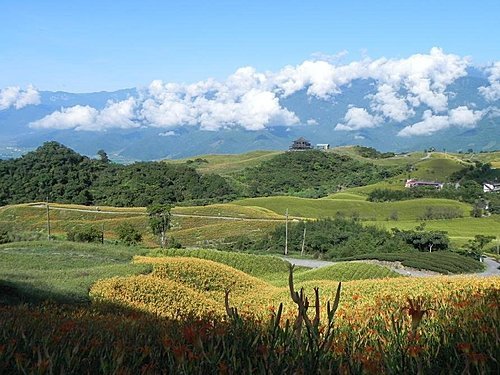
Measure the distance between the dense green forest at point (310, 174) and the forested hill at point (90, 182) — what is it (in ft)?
59.9

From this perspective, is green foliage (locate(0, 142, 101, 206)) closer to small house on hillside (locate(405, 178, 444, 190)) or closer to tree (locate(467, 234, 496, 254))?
tree (locate(467, 234, 496, 254))

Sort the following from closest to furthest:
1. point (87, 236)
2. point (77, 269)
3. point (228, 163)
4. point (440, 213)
Result: point (77, 269) < point (87, 236) < point (440, 213) < point (228, 163)

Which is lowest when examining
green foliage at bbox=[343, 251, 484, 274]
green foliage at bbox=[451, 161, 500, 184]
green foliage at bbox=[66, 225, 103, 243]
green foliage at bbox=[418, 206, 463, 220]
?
green foliage at bbox=[418, 206, 463, 220]

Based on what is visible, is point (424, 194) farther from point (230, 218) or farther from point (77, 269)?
point (77, 269)

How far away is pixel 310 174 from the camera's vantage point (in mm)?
128250

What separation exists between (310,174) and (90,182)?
54.1 meters

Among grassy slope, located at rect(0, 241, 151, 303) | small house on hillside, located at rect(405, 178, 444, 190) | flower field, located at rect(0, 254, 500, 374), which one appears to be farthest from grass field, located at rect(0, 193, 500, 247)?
flower field, located at rect(0, 254, 500, 374)

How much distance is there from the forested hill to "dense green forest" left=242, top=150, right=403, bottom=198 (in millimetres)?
18266

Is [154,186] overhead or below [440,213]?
overhead

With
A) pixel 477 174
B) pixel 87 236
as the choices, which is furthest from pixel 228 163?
pixel 87 236

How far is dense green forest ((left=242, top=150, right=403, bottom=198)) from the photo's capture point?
117m

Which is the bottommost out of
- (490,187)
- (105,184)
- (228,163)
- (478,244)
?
(478,244)

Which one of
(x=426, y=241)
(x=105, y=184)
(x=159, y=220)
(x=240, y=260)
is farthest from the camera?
(x=105, y=184)

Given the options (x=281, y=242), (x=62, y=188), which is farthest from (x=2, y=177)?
(x=281, y=242)
